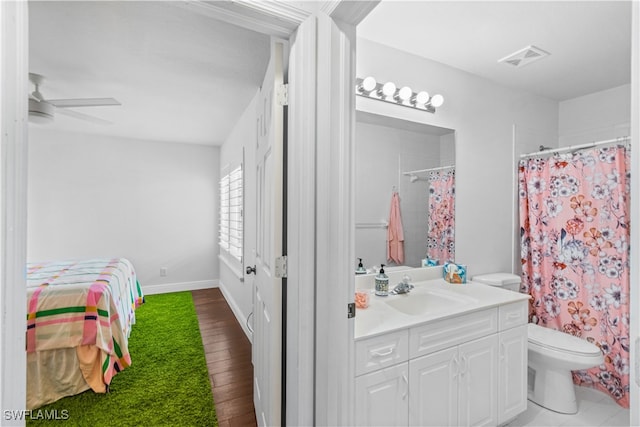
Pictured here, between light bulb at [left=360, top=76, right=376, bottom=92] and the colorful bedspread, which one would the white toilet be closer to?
light bulb at [left=360, top=76, right=376, bottom=92]

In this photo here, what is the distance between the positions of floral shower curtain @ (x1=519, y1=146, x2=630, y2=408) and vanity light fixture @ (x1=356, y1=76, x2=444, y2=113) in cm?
119

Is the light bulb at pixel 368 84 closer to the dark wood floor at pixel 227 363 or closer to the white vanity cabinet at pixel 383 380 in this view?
the white vanity cabinet at pixel 383 380

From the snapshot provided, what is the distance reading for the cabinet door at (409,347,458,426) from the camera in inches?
57.8

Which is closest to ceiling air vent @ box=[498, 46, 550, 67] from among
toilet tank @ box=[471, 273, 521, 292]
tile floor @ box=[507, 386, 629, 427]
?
toilet tank @ box=[471, 273, 521, 292]

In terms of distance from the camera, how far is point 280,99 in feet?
4.50

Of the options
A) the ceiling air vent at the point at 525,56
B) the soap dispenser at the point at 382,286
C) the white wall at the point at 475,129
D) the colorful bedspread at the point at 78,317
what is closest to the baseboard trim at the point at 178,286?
the colorful bedspread at the point at 78,317

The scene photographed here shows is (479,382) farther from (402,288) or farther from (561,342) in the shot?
(561,342)

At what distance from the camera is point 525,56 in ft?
7.43

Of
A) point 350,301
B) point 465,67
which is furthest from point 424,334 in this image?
point 465,67

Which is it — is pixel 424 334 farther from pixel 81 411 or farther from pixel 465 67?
pixel 81 411

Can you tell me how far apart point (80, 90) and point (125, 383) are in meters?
2.57

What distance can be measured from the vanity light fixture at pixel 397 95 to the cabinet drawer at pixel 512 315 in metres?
1.43

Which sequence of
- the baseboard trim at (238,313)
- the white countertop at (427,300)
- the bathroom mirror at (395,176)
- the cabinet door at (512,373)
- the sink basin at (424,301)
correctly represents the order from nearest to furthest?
the white countertop at (427,300)
the cabinet door at (512,373)
the sink basin at (424,301)
the bathroom mirror at (395,176)
the baseboard trim at (238,313)

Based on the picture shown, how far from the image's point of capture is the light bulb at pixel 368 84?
201cm
